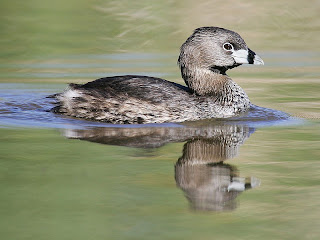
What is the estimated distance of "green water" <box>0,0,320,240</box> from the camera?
20.1 ft

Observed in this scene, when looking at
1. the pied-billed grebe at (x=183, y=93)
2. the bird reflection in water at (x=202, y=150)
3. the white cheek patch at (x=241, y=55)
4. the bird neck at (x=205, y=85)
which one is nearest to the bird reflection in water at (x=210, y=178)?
the bird reflection in water at (x=202, y=150)

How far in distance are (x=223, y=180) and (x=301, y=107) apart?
4.43 meters

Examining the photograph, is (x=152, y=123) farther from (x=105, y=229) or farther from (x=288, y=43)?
(x=288, y=43)

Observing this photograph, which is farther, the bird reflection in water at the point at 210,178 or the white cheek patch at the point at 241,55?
the white cheek patch at the point at 241,55

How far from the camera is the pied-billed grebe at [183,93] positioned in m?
10.3

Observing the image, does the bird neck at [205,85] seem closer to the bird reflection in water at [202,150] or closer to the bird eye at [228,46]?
the bird eye at [228,46]

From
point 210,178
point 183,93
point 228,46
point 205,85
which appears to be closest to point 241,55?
point 228,46

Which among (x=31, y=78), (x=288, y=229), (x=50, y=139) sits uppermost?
(x=31, y=78)

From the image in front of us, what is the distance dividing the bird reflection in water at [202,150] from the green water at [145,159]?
0.02m

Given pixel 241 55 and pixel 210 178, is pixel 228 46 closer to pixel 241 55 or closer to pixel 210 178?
pixel 241 55

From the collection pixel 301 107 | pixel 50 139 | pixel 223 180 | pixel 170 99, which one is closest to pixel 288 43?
pixel 301 107

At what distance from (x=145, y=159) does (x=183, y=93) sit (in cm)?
271

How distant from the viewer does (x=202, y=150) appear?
8477 mm

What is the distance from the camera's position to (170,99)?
33.9ft
